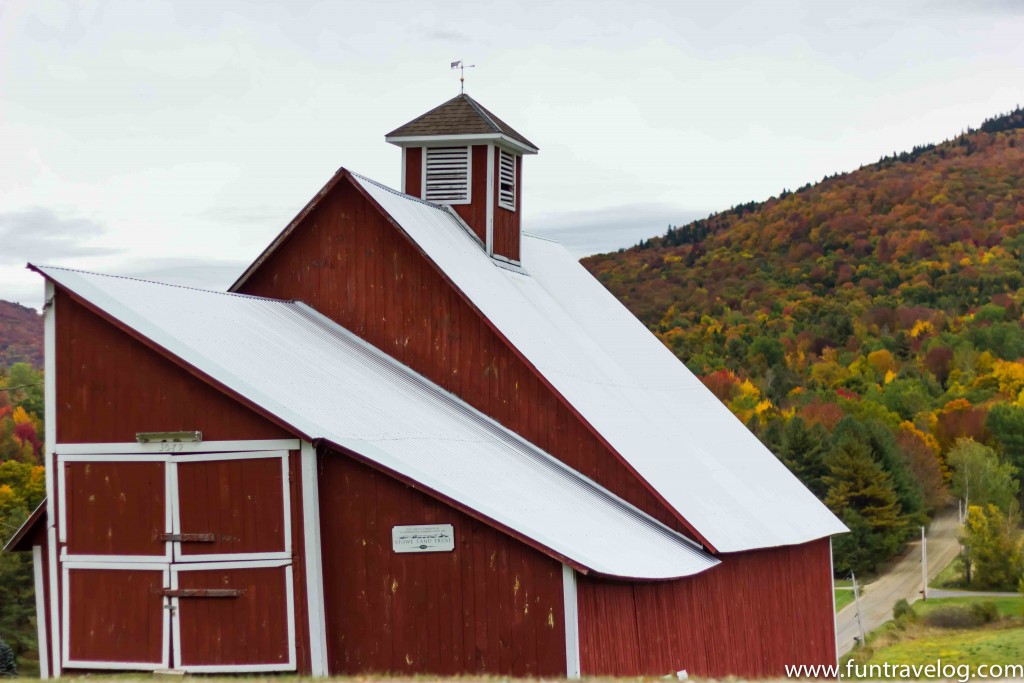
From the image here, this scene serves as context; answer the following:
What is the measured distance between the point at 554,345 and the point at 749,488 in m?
4.06

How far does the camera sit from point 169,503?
1719 cm

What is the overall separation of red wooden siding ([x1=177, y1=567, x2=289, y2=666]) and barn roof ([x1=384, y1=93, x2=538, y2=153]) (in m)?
11.5

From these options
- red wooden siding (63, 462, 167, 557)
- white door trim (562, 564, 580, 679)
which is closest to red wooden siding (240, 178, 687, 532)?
white door trim (562, 564, 580, 679)

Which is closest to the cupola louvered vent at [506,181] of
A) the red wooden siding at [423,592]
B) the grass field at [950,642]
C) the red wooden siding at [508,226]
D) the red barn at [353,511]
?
the red wooden siding at [508,226]

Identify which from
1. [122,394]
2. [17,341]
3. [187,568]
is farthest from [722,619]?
[17,341]

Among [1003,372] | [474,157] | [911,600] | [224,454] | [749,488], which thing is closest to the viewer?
[224,454]

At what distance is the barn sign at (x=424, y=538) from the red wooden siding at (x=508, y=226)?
9719mm

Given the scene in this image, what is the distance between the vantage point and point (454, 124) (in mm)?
26516

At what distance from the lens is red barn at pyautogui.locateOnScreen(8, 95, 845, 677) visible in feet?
56.0

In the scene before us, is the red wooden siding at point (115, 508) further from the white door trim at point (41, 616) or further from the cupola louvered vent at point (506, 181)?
the cupola louvered vent at point (506, 181)

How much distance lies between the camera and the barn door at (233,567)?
1698 cm

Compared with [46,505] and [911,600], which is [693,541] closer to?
[46,505]

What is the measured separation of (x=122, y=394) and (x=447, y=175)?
1047cm

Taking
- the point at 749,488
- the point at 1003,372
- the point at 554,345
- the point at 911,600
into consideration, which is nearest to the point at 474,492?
the point at 554,345
